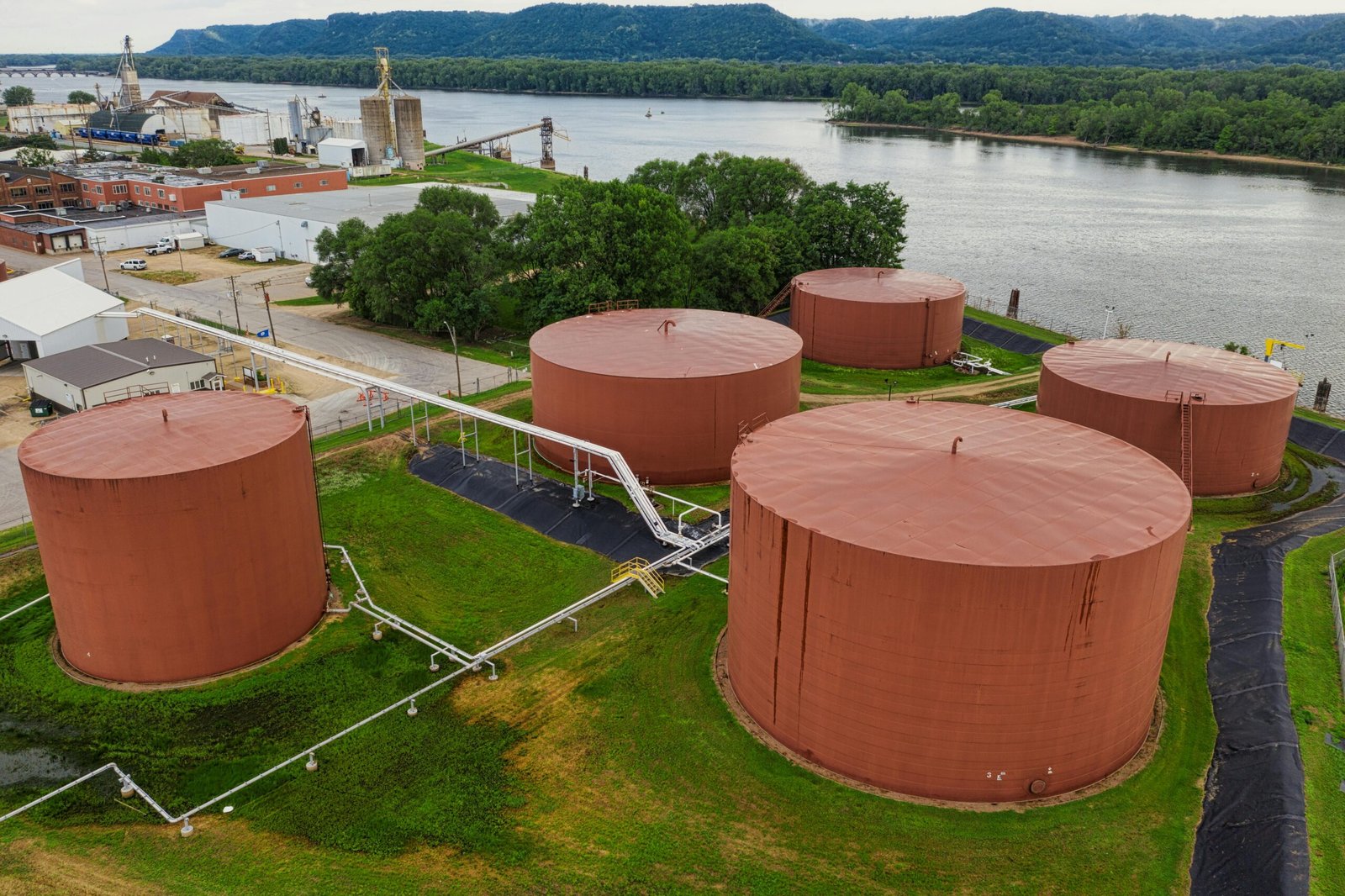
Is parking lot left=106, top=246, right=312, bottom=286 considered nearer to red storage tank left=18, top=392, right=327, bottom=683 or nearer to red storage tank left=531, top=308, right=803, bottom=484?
red storage tank left=531, top=308, right=803, bottom=484

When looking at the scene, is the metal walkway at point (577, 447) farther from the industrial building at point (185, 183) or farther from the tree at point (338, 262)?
the industrial building at point (185, 183)

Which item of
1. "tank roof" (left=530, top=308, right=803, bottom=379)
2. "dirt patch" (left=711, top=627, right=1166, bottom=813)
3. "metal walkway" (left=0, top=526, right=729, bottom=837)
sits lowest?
"metal walkway" (left=0, top=526, right=729, bottom=837)

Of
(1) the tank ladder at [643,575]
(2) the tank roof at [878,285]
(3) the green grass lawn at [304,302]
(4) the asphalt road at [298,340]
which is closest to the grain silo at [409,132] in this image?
(4) the asphalt road at [298,340]

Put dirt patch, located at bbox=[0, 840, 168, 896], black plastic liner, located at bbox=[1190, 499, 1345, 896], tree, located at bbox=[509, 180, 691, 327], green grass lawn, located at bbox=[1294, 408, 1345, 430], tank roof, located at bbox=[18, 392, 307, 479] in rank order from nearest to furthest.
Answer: black plastic liner, located at bbox=[1190, 499, 1345, 896] → dirt patch, located at bbox=[0, 840, 168, 896] → tank roof, located at bbox=[18, 392, 307, 479] → green grass lawn, located at bbox=[1294, 408, 1345, 430] → tree, located at bbox=[509, 180, 691, 327]

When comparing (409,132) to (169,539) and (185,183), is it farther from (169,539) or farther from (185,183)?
(169,539)

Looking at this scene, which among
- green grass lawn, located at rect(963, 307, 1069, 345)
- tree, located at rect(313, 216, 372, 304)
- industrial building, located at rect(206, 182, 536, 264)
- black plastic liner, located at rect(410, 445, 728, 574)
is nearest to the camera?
black plastic liner, located at rect(410, 445, 728, 574)

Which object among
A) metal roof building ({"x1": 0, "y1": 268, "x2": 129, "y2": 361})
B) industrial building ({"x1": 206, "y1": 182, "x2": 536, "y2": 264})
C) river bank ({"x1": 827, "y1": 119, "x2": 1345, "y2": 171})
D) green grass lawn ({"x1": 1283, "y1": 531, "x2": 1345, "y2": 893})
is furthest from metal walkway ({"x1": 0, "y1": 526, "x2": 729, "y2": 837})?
river bank ({"x1": 827, "y1": 119, "x2": 1345, "y2": 171})
